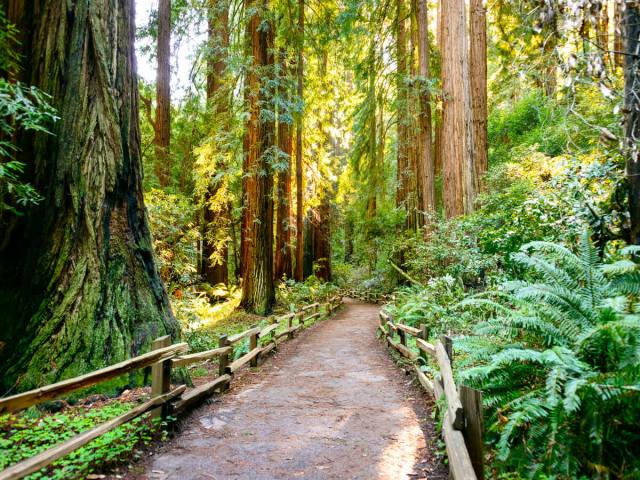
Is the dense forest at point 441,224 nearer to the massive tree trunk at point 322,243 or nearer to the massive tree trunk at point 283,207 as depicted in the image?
the massive tree trunk at point 283,207

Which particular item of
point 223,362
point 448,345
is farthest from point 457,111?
point 223,362

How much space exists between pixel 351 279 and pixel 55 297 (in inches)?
1078

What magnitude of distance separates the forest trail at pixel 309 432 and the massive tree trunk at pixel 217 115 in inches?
309

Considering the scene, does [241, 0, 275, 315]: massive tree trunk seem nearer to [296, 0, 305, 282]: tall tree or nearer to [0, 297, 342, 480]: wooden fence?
[296, 0, 305, 282]: tall tree

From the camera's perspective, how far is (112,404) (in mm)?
4305

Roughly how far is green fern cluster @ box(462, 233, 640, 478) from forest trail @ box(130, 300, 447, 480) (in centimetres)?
98

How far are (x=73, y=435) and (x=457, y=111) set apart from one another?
374 inches

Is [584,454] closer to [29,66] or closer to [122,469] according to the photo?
[122,469]

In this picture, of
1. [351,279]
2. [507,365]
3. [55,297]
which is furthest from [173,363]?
[351,279]

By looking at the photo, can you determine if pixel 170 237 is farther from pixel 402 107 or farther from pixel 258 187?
pixel 402 107

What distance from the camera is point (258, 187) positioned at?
13266mm

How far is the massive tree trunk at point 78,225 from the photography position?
4676mm

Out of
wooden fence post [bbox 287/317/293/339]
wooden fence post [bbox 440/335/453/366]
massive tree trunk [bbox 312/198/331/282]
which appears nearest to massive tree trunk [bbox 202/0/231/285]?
wooden fence post [bbox 287/317/293/339]

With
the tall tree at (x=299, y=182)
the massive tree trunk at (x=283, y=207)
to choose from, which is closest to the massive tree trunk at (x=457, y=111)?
the massive tree trunk at (x=283, y=207)
